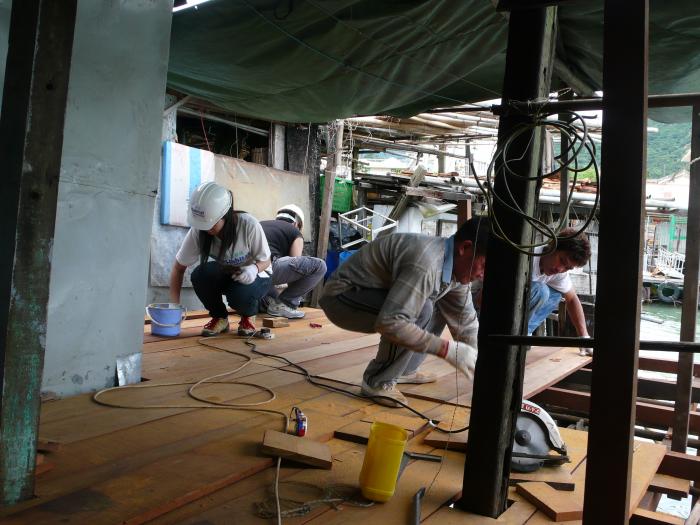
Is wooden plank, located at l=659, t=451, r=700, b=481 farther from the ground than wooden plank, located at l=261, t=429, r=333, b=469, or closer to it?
closer to it

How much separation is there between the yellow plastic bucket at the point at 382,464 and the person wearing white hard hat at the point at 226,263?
93.6 inches

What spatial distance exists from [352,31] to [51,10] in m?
2.15

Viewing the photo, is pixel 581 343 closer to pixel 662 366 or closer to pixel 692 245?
pixel 692 245

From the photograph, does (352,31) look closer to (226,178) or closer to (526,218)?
(526,218)

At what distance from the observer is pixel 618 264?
1.26 m

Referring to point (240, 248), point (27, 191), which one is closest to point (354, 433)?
point (27, 191)

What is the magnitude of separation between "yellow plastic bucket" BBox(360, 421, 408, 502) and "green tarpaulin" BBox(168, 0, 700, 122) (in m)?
2.27

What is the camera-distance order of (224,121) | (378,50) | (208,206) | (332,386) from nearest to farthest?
(332,386) < (378,50) < (208,206) < (224,121)

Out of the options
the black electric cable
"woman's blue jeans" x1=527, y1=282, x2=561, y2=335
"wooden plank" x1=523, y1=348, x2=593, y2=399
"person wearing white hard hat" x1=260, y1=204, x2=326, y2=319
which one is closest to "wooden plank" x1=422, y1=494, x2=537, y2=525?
the black electric cable

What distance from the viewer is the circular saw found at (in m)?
2.07

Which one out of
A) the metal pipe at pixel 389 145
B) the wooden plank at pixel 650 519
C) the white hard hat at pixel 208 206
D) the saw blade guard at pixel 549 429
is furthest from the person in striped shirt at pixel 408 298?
the metal pipe at pixel 389 145

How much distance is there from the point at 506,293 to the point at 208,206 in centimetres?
247

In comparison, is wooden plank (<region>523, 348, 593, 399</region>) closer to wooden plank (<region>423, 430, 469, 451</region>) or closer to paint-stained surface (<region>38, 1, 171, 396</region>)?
wooden plank (<region>423, 430, 469, 451</region>)

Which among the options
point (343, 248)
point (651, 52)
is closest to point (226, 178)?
point (343, 248)
